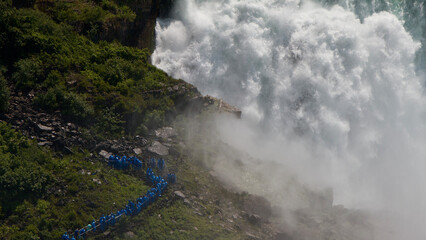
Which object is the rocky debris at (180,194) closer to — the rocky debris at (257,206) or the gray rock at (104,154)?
the rocky debris at (257,206)

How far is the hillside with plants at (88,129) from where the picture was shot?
18.1 m

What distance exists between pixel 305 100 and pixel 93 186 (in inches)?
631

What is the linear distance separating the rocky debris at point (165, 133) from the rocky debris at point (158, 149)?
69 cm

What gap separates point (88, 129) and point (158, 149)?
331 centimetres

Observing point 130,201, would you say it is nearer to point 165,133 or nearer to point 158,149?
point 158,149

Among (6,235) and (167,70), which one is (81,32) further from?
(6,235)

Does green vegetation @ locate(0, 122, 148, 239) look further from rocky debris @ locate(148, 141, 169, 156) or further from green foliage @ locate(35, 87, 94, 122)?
green foliage @ locate(35, 87, 94, 122)

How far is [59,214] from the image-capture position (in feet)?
58.1

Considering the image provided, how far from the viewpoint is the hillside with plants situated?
18.1m

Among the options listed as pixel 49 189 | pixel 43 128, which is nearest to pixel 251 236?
pixel 49 189

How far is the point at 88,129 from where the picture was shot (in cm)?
2205

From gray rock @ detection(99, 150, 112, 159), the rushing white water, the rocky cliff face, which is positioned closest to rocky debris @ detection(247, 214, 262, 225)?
gray rock @ detection(99, 150, 112, 159)

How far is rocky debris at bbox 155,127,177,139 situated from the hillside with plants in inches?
4.3

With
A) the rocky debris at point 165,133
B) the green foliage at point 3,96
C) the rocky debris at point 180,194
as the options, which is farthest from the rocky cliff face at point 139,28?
the rocky debris at point 180,194
